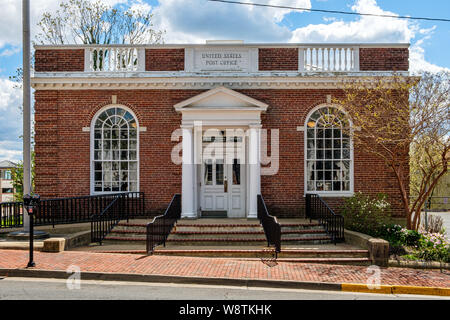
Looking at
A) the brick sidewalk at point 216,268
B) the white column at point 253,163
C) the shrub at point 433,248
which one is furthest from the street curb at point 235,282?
the white column at point 253,163

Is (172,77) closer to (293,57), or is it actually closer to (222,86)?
(222,86)

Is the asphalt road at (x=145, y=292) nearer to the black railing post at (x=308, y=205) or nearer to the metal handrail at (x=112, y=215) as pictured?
the metal handrail at (x=112, y=215)

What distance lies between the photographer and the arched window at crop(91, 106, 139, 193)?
1288cm

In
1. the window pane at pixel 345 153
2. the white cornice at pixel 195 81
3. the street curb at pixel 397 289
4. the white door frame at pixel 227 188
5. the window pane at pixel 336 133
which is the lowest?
the street curb at pixel 397 289

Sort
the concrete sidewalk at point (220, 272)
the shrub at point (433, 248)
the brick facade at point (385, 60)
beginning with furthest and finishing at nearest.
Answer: the brick facade at point (385, 60) → the shrub at point (433, 248) → the concrete sidewalk at point (220, 272)

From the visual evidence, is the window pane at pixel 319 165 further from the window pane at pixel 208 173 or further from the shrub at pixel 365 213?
the window pane at pixel 208 173

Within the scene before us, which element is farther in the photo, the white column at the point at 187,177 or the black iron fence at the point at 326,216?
the white column at the point at 187,177

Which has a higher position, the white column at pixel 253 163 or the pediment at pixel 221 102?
the pediment at pixel 221 102

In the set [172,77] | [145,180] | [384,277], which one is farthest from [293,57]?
[384,277]

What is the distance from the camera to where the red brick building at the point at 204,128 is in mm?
12656

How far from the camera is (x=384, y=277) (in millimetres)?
7961

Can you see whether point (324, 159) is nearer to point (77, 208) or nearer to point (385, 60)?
point (385, 60)

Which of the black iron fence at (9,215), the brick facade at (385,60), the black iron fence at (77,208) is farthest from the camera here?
the brick facade at (385,60)

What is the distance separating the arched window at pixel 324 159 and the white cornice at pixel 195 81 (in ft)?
3.31
